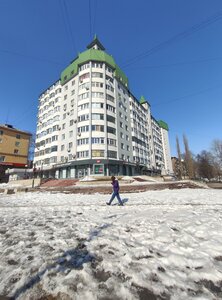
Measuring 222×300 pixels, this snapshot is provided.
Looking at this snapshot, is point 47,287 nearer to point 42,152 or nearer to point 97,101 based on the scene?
point 97,101

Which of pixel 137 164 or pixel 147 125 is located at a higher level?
pixel 147 125

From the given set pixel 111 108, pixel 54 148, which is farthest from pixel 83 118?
pixel 54 148

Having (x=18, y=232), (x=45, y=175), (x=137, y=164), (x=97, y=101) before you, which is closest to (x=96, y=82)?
(x=97, y=101)

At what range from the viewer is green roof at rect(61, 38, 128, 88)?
4728 centimetres

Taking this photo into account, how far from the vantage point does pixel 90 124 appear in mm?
41594

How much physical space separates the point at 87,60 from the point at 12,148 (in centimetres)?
3757

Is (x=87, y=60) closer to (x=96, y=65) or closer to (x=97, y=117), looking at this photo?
(x=96, y=65)

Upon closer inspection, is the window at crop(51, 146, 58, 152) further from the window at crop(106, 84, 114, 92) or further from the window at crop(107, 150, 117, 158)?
the window at crop(106, 84, 114, 92)

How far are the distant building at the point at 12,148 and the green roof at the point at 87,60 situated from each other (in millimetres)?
24116

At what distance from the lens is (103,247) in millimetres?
3676

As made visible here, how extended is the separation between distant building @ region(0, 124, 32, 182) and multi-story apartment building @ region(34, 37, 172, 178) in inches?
207

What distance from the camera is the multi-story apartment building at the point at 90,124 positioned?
133 feet

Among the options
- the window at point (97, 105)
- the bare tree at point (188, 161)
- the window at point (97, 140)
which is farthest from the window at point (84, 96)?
the bare tree at point (188, 161)

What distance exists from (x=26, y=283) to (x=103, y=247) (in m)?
1.71
